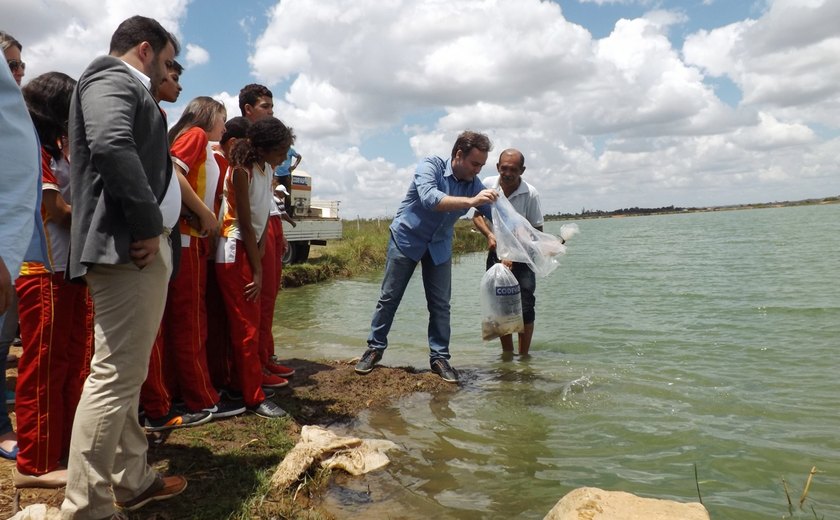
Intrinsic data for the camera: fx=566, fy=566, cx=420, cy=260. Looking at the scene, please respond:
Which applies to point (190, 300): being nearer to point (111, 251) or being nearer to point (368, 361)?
point (111, 251)

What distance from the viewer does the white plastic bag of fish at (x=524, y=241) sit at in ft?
17.4

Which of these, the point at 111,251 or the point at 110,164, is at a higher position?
the point at 110,164

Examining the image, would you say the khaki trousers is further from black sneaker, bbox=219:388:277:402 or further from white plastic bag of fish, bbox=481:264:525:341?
white plastic bag of fish, bbox=481:264:525:341

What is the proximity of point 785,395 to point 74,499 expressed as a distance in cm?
520

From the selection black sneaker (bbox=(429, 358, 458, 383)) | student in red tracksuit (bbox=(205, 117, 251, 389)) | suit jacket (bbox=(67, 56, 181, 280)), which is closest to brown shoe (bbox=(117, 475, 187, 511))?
suit jacket (bbox=(67, 56, 181, 280))

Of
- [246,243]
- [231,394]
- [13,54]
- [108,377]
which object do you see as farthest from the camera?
[231,394]

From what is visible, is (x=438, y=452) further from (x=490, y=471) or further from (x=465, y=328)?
(x=465, y=328)

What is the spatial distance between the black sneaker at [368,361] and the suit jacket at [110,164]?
302 cm

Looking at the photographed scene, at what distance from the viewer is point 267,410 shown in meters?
3.64

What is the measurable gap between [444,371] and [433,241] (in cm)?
117

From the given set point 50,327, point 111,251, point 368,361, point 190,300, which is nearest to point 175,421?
point 190,300

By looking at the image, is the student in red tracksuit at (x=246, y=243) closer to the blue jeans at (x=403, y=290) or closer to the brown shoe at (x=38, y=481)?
the brown shoe at (x=38, y=481)

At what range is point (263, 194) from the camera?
366cm

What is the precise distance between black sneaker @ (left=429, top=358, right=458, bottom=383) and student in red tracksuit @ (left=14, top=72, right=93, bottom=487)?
9.79 ft
